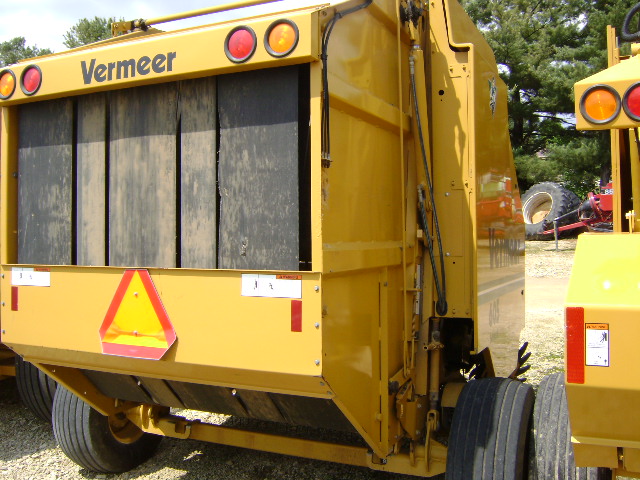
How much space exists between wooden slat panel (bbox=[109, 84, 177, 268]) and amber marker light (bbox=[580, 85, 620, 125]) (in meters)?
1.75

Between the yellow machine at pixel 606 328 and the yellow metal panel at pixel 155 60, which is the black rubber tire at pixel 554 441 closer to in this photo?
the yellow machine at pixel 606 328

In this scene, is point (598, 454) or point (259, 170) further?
point (259, 170)

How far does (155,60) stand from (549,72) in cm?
2433

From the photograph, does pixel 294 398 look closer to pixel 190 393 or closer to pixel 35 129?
pixel 190 393

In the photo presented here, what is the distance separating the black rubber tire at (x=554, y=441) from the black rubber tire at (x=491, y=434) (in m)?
0.07

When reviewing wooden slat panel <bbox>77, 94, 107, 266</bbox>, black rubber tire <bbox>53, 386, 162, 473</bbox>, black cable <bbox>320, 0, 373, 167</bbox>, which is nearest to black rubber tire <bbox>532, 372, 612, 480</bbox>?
black cable <bbox>320, 0, 373, 167</bbox>

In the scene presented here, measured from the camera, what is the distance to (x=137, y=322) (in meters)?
2.93

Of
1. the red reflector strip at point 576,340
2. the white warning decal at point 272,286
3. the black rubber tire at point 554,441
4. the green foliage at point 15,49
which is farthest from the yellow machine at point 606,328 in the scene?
the green foliage at point 15,49

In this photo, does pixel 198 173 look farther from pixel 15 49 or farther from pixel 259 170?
pixel 15 49

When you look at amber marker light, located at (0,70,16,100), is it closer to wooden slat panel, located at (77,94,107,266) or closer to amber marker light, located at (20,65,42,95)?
amber marker light, located at (20,65,42,95)

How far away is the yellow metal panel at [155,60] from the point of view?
2539mm

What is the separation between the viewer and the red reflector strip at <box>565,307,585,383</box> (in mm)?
2045

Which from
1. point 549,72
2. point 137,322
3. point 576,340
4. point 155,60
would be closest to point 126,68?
point 155,60

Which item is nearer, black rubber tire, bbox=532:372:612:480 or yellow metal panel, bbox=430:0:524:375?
black rubber tire, bbox=532:372:612:480
